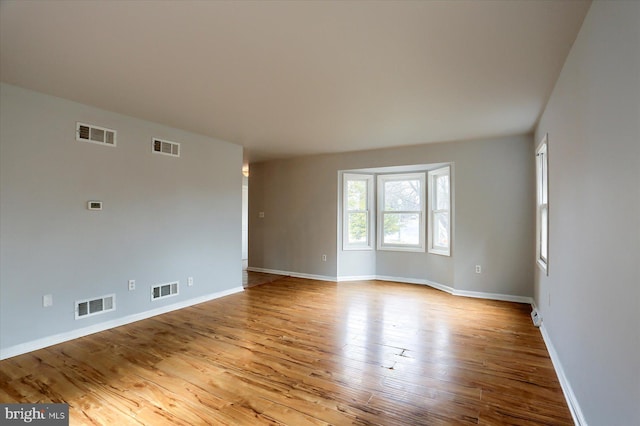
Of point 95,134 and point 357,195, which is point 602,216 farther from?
point 357,195

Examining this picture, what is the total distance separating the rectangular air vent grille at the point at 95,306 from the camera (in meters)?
3.41

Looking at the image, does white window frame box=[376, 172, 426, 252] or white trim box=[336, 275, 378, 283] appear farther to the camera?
white trim box=[336, 275, 378, 283]

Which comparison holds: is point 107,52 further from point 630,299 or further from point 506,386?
point 506,386

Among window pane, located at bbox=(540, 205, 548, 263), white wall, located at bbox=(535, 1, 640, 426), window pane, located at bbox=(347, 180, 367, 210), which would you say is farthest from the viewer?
window pane, located at bbox=(347, 180, 367, 210)

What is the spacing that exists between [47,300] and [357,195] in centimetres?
491

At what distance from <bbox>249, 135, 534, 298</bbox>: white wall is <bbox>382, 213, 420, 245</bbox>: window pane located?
287 millimetres

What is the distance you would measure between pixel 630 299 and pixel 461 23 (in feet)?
5.59

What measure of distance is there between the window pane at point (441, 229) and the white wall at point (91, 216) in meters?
3.73

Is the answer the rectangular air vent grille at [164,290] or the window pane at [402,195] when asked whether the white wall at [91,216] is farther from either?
the window pane at [402,195]

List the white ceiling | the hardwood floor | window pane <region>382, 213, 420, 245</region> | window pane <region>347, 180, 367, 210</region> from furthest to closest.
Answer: window pane <region>347, 180, 367, 210</region> → window pane <region>382, 213, 420, 245</region> → the hardwood floor → the white ceiling

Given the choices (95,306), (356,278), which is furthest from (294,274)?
(95,306)

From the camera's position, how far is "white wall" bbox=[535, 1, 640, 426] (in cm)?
127

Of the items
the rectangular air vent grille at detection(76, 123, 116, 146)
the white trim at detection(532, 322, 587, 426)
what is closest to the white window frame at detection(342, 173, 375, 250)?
the white trim at detection(532, 322, 587, 426)

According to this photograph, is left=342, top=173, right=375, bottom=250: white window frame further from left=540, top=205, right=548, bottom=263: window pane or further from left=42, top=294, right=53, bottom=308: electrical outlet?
left=42, top=294, right=53, bottom=308: electrical outlet
